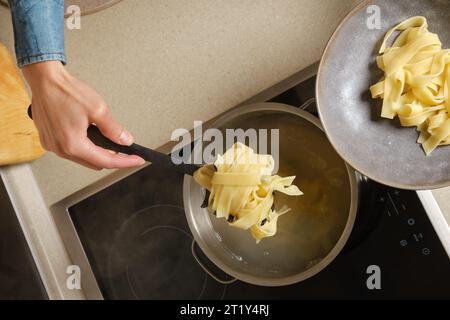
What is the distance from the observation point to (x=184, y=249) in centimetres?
116

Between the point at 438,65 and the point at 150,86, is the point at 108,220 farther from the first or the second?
the point at 438,65

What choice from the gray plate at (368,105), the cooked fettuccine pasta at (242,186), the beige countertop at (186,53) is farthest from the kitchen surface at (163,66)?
the cooked fettuccine pasta at (242,186)

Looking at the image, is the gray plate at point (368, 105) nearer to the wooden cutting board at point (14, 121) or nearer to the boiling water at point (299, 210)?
the boiling water at point (299, 210)

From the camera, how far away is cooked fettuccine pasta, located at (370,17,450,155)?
90 centimetres

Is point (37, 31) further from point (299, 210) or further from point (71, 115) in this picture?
point (299, 210)

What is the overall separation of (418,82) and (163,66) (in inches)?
21.1

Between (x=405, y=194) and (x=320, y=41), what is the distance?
0.36 m

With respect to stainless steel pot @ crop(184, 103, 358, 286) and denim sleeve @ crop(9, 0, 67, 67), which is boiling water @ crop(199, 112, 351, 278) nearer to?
stainless steel pot @ crop(184, 103, 358, 286)

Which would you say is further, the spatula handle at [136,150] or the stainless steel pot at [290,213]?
the stainless steel pot at [290,213]

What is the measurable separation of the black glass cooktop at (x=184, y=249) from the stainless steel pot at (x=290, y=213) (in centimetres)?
6

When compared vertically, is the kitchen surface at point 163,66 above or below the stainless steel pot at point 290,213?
above

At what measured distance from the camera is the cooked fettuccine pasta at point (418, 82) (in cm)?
90

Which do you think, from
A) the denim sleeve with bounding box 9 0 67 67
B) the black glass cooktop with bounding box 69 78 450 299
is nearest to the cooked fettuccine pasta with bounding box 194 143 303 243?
the black glass cooktop with bounding box 69 78 450 299

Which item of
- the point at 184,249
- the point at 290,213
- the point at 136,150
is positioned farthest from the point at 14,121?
the point at 290,213
